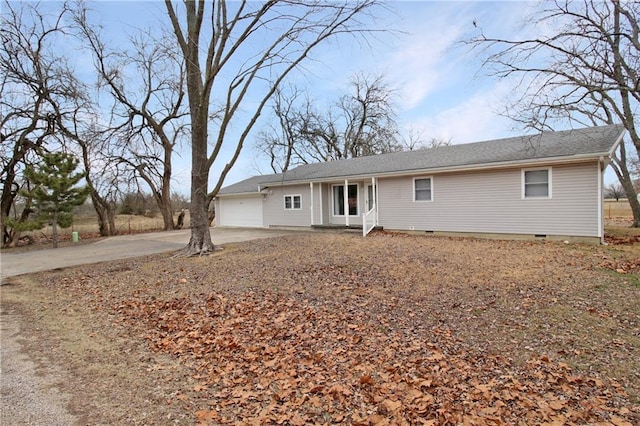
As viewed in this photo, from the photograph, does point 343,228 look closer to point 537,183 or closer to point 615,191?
point 537,183

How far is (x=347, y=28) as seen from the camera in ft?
31.3

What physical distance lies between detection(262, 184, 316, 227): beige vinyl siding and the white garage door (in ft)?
2.46

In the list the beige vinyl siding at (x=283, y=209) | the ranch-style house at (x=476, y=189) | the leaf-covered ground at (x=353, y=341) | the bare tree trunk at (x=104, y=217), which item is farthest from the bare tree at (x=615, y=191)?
the bare tree trunk at (x=104, y=217)

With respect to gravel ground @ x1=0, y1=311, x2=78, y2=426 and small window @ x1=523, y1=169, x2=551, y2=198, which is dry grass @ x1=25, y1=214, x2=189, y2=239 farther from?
small window @ x1=523, y1=169, x2=551, y2=198

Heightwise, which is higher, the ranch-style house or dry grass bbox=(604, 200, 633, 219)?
the ranch-style house

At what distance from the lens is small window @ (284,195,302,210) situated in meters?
18.0

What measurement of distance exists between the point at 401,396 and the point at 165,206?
907 inches

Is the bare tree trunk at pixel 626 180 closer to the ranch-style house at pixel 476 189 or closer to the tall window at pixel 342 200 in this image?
the ranch-style house at pixel 476 189

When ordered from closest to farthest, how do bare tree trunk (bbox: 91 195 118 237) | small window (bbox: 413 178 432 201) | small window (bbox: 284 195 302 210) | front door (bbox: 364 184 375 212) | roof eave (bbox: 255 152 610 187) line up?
roof eave (bbox: 255 152 610 187) < small window (bbox: 413 178 432 201) < front door (bbox: 364 184 375 212) < small window (bbox: 284 195 302 210) < bare tree trunk (bbox: 91 195 118 237)

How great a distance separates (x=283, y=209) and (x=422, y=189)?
26.0 feet

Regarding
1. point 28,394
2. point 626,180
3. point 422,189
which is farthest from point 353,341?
point 626,180

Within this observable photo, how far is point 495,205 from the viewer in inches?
473

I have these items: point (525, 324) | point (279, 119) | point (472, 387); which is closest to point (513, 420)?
point (472, 387)

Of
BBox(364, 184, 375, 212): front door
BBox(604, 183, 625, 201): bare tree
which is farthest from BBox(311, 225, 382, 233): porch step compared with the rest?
BBox(604, 183, 625, 201): bare tree
